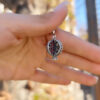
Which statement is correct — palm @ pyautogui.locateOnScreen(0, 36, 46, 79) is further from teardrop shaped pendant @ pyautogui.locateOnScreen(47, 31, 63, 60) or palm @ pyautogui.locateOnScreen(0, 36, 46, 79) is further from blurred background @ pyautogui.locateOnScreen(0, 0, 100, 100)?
blurred background @ pyautogui.locateOnScreen(0, 0, 100, 100)

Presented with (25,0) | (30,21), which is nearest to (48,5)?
(25,0)

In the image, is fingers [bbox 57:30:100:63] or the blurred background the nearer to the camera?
fingers [bbox 57:30:100:63]

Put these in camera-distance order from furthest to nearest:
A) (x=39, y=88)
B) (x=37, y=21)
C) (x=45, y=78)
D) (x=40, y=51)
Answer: (x=39, y=88), (x=45, y=78), (x=40, y=51), (x=37, y=21)

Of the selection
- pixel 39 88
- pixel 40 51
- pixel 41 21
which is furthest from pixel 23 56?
pixel 39 88

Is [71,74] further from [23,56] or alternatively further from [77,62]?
[23,56]

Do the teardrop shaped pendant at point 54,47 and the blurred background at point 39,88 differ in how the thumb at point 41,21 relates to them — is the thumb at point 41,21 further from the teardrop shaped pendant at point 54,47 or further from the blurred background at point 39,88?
the blurred background at point 39,88

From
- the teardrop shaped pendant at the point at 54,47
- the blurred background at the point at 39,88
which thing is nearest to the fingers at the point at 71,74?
the teardrop shaped pendant at the point at 54,47

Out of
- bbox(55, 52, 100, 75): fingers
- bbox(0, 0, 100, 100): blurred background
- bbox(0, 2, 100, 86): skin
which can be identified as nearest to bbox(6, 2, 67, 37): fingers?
bbox(0, 2, 100, 86): skin

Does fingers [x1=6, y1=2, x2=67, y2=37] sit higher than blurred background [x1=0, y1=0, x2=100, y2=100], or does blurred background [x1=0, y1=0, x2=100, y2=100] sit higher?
blurred background [x1=0, y1=0, x2=100, y2=100]

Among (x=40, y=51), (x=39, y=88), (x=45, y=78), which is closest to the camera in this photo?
(x=40, y=51)
